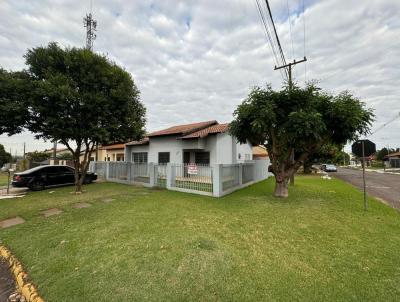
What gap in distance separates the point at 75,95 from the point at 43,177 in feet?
21.4

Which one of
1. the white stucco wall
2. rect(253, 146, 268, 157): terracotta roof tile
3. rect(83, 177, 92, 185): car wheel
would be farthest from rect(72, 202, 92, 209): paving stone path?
rect(253, 146, 268, 157): terracotta roof tile

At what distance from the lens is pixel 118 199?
9.52 meters

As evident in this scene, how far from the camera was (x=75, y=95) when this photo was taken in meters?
9.89

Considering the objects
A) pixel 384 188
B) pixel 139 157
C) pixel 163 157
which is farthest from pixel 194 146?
pixel 384 188

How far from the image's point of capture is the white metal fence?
34.8ft

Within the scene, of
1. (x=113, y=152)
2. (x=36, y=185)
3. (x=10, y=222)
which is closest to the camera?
(x=10, y=222)

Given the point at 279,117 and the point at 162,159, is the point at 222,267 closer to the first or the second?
the point at 279,117

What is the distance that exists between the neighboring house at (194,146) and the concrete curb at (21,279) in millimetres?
11734

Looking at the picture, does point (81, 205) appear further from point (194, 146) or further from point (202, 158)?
point (202, 158)

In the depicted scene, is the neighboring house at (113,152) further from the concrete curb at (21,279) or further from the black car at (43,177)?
the concrete curb at (21,279)

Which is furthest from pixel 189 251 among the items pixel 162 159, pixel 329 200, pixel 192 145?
pixel 162 159

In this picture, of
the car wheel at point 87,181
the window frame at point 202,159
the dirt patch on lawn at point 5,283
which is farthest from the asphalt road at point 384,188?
the car wheel at point 87,181

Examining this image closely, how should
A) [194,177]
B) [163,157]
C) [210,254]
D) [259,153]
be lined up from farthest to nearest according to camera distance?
[259,153] → [163,157] → [194,177] → [210,254]

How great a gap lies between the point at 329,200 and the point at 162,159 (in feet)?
42.1
